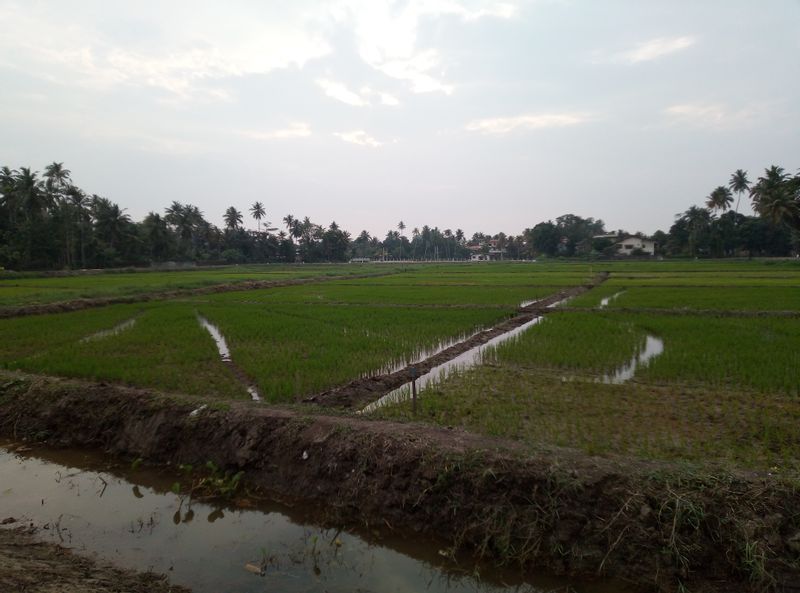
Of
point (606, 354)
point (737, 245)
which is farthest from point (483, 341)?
point (737, 245)

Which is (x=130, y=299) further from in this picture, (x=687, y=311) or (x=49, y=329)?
(x=687, y=311)

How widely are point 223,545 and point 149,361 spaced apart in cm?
565

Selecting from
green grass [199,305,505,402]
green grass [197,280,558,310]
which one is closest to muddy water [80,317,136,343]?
green grass [199,305,505,402]

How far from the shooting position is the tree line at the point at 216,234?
127ft

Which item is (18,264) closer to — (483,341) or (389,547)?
(483,341)

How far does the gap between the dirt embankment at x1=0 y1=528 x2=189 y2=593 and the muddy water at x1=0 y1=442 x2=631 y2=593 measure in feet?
0.58

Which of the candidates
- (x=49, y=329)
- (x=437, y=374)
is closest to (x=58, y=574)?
(x=437, y=374)

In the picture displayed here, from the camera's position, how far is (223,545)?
365cm

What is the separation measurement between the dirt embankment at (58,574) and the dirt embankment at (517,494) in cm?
140

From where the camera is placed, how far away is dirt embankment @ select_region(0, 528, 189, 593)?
273 cm

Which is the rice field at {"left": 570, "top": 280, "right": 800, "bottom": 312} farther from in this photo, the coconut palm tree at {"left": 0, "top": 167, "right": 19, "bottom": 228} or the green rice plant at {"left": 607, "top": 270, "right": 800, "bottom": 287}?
the coconut palm tree at {"left": 0, "top": 167, "right": 19, "bottom": 228}

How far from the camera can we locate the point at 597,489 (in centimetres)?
349

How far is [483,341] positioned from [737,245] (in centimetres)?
5513

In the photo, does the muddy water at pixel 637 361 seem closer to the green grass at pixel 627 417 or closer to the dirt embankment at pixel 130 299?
the green grass at pixel 627 417
